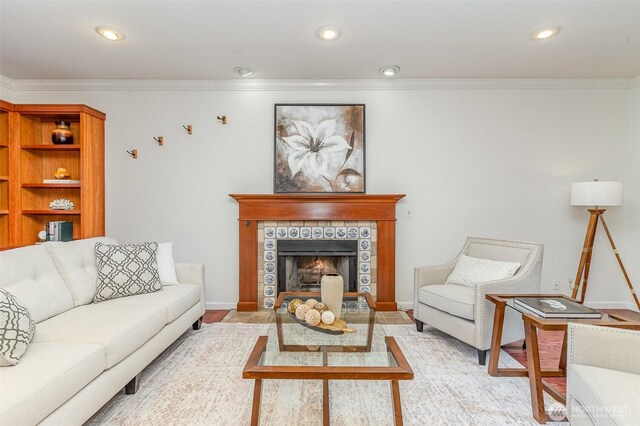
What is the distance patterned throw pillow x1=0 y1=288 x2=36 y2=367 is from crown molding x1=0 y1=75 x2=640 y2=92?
2820 millimetres

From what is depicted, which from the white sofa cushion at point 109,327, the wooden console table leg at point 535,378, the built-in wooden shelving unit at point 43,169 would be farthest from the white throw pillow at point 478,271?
the built-in wooden shelving unit at point 43,169

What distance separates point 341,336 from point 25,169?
3.88 m

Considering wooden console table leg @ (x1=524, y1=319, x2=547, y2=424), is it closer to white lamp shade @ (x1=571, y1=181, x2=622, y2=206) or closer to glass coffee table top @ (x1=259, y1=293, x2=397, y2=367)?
glass coffee table top @ (x1=259, y1=293, x2=397, y2=367)

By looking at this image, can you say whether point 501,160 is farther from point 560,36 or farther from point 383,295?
point 383,295

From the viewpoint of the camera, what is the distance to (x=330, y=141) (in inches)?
148

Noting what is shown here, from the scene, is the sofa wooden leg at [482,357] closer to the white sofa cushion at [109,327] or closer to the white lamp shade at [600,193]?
the white lamp shade at [600,193]

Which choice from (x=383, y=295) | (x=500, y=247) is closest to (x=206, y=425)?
(x=383, y=295)

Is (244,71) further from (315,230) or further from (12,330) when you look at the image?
(12,330)

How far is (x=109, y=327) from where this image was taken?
6.33 feet

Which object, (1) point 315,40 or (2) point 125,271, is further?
(1) point 315,40

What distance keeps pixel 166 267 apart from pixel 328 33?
2.39 meters

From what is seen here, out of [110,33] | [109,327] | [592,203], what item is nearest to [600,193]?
[592,203]

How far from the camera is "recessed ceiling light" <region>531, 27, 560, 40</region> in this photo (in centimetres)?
267

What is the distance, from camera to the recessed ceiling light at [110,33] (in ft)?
8.77
